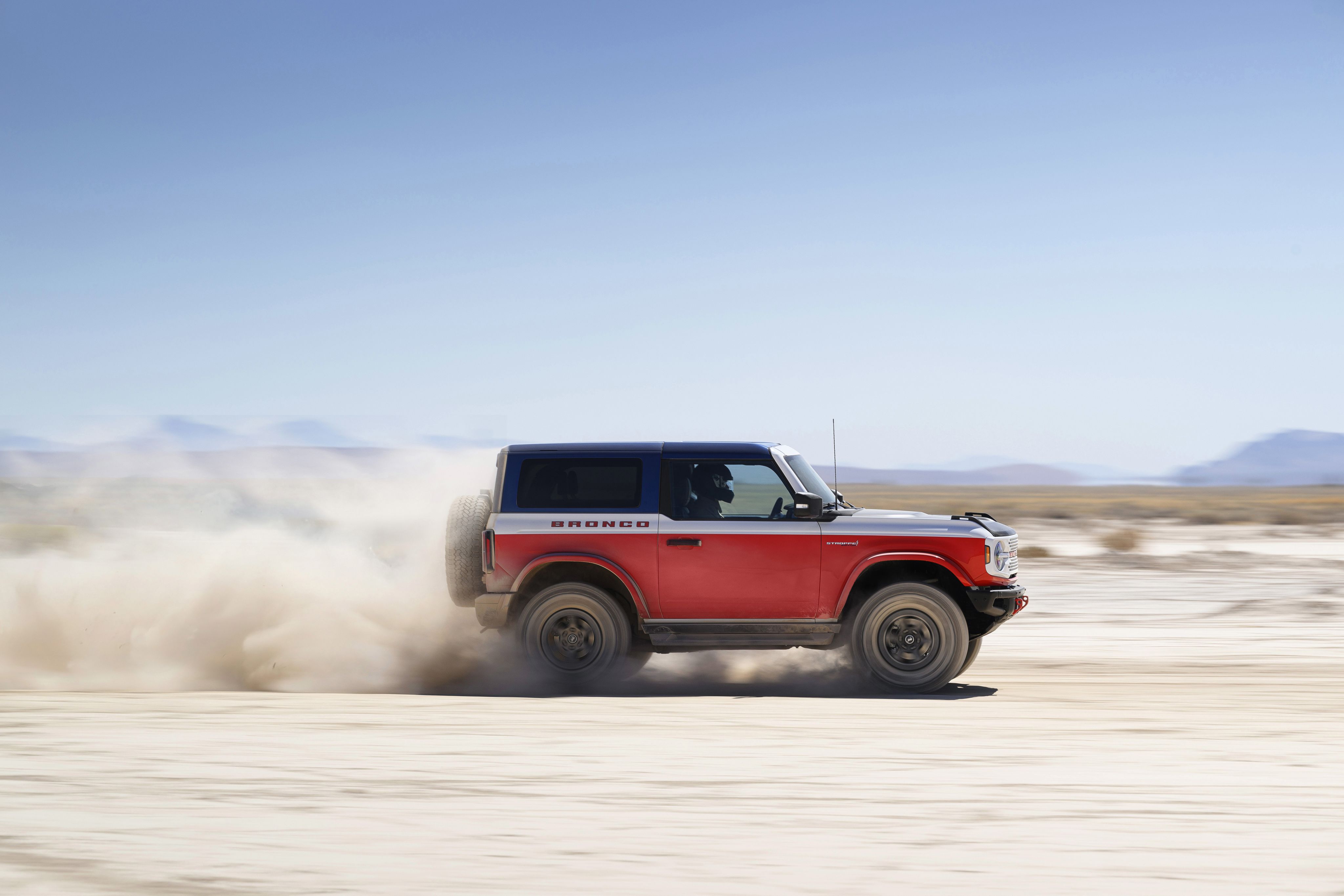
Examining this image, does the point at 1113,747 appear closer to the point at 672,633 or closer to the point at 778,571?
the point at 778,571

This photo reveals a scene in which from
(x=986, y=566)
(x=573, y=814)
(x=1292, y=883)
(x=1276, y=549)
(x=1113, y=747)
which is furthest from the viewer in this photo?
(x=1276, y=549)

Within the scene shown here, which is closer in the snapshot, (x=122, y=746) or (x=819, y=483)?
(x=122, y=746)

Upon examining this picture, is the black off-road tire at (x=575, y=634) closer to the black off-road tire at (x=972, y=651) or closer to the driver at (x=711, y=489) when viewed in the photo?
the driver at (x=711, y=489)

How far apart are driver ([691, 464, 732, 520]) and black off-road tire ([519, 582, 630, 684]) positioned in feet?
3.52

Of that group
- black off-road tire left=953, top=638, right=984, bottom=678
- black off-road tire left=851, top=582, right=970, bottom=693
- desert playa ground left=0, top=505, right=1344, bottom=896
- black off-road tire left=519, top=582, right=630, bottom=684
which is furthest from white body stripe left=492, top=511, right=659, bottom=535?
black off-road tire left=953, top=638, right=984, bottom=678

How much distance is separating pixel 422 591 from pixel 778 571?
147 inches

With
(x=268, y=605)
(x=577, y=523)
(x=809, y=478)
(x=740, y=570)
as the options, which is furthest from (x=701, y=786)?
(x=268, y=605)

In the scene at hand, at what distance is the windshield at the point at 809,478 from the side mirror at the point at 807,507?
0.96 feet

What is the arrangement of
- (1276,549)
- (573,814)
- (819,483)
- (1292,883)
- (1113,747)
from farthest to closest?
(1276,549) → (819,483) → (1113,747) → (573,814) → (1292,883)

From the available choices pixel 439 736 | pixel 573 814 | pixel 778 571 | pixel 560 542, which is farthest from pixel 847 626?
pixel 573 814

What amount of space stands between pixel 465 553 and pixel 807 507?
9.46ft

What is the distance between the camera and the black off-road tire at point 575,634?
930 centimetres

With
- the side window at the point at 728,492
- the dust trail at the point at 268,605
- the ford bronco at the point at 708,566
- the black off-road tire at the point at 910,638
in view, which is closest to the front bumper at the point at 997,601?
the ford bronco at the point at 708,566

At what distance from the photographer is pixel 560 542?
30.5ft
